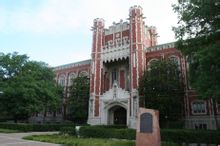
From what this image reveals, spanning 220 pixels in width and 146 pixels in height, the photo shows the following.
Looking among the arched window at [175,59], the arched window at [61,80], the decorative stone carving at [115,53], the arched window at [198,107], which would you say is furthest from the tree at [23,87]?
the arched window at [198,107]

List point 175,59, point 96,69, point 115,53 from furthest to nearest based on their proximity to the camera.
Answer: point 96,69 < point 115,53 < point 175,59

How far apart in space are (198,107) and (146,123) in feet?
61.7

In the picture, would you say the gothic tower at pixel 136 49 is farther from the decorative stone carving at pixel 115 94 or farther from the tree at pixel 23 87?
the tree at pixel 23 87

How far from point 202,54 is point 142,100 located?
52.2ft

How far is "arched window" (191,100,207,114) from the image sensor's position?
29591 millimetres

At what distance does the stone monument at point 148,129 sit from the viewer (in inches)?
514

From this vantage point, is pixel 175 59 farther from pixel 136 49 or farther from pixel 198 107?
pixel 198 107

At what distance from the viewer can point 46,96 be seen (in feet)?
117

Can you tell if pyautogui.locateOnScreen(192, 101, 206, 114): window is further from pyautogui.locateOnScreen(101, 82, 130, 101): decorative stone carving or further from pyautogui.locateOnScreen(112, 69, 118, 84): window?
pyautogui.locateOnScreen(112, 69, 118, 84): window

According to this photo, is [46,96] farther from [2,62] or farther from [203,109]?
[203,109]

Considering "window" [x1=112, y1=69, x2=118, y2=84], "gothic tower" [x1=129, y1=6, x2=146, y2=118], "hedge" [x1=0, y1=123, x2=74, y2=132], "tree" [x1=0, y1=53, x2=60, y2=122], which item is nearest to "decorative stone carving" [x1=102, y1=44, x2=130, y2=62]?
"gothic tower" [x1=129, y1=6, x2=146, y2=118]

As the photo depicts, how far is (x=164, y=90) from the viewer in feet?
91.7

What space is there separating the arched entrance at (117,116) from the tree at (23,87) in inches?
352

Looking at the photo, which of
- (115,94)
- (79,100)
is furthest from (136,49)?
(79,100)
